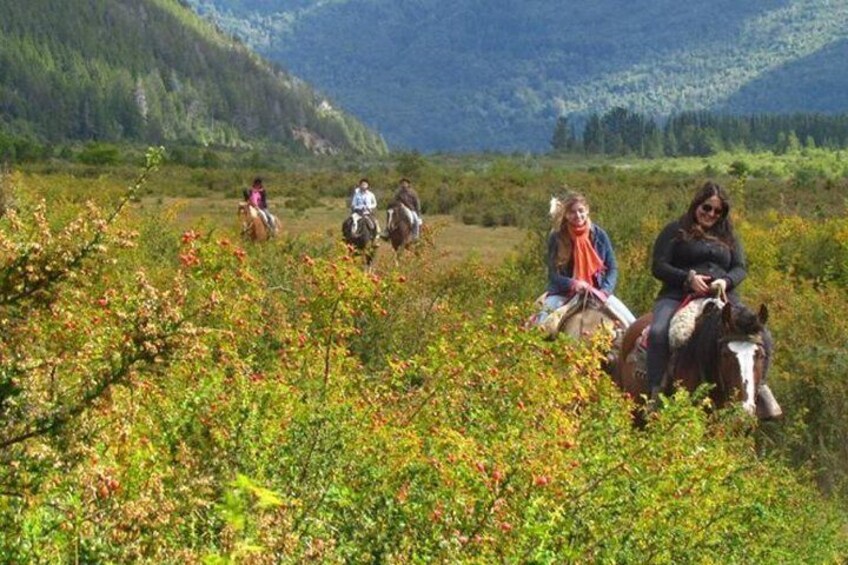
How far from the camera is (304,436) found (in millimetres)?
6043

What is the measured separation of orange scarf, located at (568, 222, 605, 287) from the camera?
43.8 feet

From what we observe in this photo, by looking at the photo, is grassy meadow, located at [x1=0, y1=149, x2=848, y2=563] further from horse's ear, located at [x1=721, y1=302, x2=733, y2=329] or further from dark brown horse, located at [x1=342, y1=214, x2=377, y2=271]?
dark brown horse, located at [x1=342, y1=214, x2=377, y2=271]

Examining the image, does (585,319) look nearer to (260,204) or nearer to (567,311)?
(567,311)

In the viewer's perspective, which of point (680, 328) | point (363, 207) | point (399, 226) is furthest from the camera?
point (399, 226)

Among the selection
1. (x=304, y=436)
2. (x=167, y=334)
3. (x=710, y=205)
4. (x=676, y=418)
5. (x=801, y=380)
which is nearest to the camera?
(x=167, y=334)

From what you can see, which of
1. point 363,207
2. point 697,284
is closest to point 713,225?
point 697,284

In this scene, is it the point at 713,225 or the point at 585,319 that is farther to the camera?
the point at 585,319

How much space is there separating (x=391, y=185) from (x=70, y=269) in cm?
6864

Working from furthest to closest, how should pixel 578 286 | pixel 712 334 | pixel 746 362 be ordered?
pixel 578 286, pixel 712 334, pixel 746 362

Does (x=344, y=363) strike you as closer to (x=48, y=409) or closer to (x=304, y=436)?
(x=304, y=436)

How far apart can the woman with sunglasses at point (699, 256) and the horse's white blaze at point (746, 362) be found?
754 millimetres

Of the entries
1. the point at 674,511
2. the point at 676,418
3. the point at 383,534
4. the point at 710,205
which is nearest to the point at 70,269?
the point at 383,534

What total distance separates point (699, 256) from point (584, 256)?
54.8 inches

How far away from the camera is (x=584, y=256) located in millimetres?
13375
